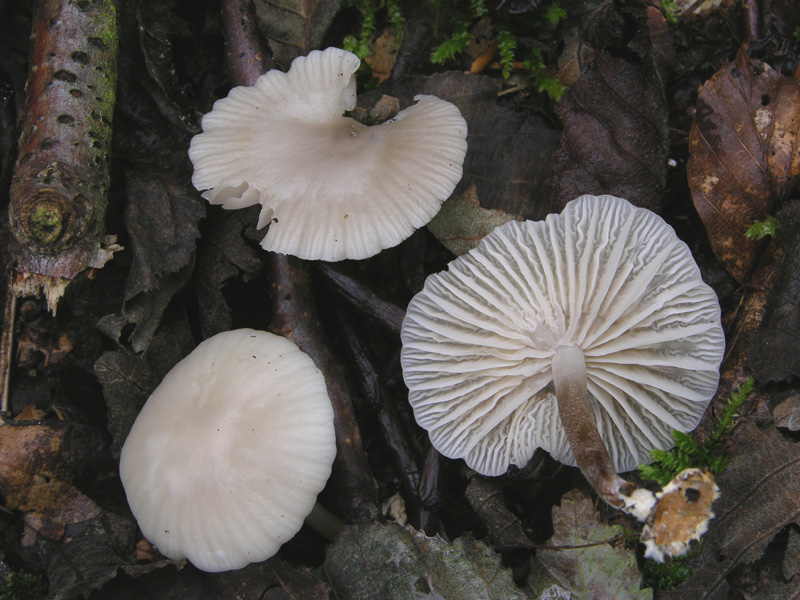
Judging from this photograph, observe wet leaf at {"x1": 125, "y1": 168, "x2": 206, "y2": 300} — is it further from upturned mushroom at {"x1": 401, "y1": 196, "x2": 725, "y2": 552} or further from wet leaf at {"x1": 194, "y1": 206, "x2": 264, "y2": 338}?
upturned mushroom at {"x1": 401, "y1": 196, "x2": 725, "y2": 552}

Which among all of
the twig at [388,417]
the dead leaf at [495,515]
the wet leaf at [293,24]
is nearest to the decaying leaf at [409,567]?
the dead leaf at [495,515]

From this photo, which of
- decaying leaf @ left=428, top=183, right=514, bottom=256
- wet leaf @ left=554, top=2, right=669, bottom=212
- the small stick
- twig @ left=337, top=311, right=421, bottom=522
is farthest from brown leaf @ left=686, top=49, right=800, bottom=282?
the small stick

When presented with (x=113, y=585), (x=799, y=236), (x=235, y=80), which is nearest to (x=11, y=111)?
(x=235, y=80)

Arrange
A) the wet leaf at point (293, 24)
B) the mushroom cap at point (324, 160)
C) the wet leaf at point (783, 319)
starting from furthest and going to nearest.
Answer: the wet leaf at point (293, 24), the mushroom cap at point (324, 160), the wet leaf at point (783, 319)

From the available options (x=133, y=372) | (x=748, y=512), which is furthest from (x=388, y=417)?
(x=748, y=512)

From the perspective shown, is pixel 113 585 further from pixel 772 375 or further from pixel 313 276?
pixel 772 375

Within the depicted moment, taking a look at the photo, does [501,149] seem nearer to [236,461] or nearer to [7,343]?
[236,461]

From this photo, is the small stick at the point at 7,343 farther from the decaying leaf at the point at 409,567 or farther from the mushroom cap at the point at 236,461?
the decaying leaf at the point at 409,567
